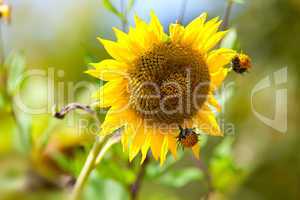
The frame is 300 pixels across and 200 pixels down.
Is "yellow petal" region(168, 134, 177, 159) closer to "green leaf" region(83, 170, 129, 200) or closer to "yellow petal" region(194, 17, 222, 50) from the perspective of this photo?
"yellow petal" region(194, 17, 222, 50)

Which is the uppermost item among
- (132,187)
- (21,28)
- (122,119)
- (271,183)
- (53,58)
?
(21,28)

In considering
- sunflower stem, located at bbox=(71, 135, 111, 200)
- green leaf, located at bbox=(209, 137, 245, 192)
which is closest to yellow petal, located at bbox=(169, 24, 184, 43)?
sunflower stem, located at bbox=(71, 135, 111, 200)

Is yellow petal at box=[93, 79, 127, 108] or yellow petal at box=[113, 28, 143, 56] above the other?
yellow petal at box=[113, 28, 143, 56]

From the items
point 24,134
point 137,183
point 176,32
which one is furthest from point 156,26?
point 24,134

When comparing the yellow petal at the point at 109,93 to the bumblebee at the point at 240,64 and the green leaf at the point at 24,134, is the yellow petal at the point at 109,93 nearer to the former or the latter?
the bumblebee at the point at 240,64

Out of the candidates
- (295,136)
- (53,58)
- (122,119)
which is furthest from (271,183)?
(122,119)

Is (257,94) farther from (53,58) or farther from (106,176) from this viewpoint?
(106,176)

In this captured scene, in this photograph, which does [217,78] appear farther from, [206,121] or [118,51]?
[118,51]
